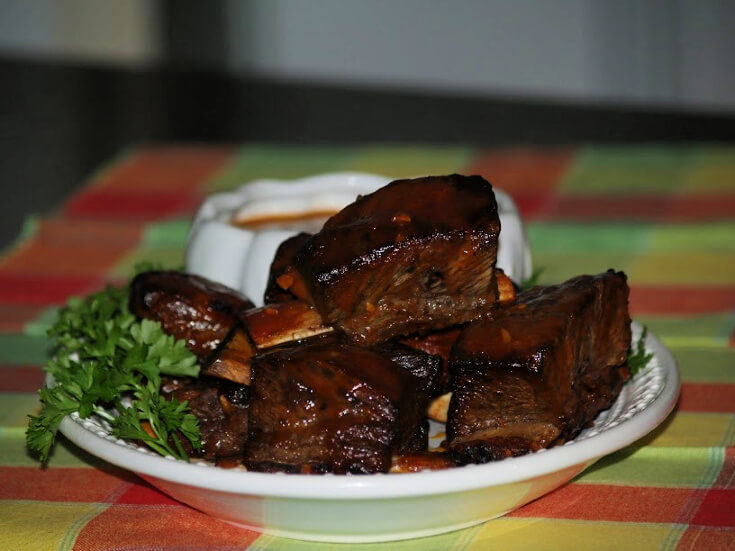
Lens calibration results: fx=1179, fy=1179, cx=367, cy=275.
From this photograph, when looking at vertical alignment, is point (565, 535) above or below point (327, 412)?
below

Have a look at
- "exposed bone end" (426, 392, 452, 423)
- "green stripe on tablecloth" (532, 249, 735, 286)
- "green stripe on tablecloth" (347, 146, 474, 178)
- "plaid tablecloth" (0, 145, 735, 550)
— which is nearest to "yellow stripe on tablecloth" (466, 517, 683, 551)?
"plaid tablecloth" (0, 145, 735, 550)

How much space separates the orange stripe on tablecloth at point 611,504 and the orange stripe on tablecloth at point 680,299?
2.87 feet

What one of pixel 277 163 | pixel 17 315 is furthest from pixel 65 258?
pixel 277 163

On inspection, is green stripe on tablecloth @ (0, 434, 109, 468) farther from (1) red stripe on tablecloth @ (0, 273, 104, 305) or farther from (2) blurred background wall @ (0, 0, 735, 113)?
(2) blurred background wall @ (0, 0, 735, 113)

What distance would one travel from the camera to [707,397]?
2.07m

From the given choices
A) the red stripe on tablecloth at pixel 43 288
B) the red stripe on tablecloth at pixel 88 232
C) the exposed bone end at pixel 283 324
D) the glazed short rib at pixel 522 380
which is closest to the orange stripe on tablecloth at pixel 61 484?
the exposed bone end at pixel 283 324

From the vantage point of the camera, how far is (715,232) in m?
2.96

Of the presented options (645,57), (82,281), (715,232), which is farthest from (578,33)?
(82,281)

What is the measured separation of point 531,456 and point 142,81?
12.5 ft

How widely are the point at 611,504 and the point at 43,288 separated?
1.63 meters

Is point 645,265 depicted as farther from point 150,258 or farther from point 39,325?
point 39,325

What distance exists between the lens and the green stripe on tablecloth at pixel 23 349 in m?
2.38

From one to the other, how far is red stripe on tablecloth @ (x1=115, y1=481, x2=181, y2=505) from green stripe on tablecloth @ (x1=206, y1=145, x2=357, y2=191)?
1.86 metres

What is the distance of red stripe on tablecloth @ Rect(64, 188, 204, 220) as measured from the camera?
133 inches
